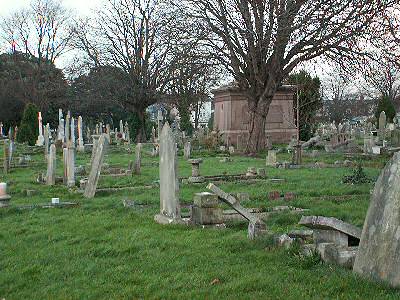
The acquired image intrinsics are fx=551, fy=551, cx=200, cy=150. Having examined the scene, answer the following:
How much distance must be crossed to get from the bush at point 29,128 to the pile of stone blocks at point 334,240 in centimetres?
3347

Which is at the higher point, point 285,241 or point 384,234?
point 384,234

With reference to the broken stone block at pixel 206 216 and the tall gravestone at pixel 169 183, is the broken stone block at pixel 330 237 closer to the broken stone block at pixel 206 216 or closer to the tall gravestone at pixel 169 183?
the broken stone block at pixel 206 216

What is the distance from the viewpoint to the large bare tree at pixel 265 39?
1908 cm

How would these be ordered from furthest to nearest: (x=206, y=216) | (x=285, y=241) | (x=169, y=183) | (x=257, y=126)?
1. (x=257, y=126)
2. (x=169, y=183)
3. (x=206, y=216)
4. (x=285, y=241)

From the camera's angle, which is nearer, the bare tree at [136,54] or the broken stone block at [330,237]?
the broken stone block at [330,237]

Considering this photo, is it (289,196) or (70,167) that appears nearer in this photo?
(289,196)

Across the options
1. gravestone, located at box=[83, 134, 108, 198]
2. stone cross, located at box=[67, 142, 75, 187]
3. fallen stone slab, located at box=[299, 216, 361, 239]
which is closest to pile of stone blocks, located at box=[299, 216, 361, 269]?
fallen stone slab, located at box=[299, 216, 361, 239]

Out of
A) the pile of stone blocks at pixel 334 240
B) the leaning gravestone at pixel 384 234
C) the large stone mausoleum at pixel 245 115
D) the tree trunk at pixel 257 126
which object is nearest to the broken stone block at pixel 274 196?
the pile of stone blocks at pixel 334 240

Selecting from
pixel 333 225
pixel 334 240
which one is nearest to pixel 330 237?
pixel 334 240

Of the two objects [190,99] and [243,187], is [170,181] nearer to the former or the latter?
[243,187]

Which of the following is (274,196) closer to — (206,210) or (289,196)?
(289,196)

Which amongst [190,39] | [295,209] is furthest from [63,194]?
[190,39]

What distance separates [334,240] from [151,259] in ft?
6.57

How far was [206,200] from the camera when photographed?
8.04m
